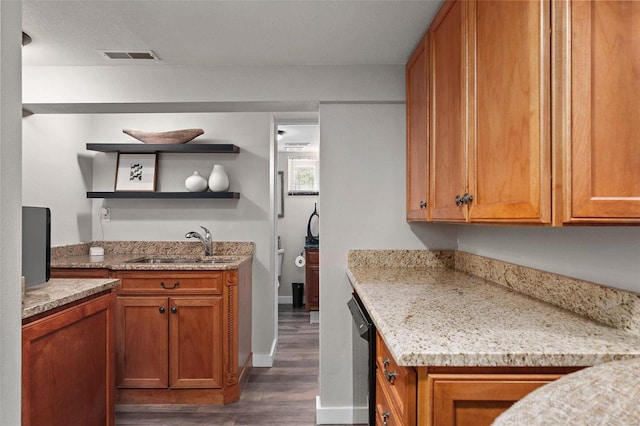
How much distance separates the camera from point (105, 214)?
11.7 ft

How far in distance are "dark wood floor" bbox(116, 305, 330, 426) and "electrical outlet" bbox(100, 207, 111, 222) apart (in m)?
1.52

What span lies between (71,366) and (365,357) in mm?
1303

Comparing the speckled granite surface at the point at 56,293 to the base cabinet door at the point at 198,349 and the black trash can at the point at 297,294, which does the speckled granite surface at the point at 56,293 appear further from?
the black trash can at the point at 297,294

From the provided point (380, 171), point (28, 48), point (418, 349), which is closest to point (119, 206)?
point (28, 48)

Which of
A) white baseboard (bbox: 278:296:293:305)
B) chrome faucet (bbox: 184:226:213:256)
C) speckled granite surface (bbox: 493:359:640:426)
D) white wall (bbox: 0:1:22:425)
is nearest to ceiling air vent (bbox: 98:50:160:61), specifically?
A: white wall (bbox: 0:1:22:425)

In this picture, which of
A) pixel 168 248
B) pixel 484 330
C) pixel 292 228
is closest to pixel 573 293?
pixel 484 330

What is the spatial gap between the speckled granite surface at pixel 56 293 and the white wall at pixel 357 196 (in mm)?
1255

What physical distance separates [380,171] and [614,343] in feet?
5.58

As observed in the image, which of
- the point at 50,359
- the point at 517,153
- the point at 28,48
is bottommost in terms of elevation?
the point at 50,359

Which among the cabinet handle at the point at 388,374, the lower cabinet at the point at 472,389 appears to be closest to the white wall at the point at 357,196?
the cabinet handle at the point at 388,374

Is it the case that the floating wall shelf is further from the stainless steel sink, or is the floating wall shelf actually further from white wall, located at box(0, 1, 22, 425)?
white wall, located at box(0, 1, 22, 425)

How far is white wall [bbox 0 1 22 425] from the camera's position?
110 centimetres

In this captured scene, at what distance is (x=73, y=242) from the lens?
132 inches

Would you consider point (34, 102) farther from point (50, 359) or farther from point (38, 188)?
point (50, 359)
